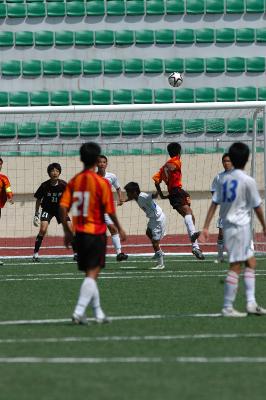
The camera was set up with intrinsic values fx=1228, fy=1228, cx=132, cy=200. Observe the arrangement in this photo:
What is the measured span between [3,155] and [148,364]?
2040 cm

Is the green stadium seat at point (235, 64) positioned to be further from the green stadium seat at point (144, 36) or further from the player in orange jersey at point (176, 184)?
the player in orange jersey at point (176, 184)

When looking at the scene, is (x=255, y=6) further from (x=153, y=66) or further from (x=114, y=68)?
(x=114, y=68)

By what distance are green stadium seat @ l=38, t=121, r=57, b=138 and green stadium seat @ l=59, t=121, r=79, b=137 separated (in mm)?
181

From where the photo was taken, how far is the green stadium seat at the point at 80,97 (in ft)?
103

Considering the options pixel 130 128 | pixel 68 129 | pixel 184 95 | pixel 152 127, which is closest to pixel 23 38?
pixel 68 129

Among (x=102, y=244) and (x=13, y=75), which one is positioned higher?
(x=13, y=75)

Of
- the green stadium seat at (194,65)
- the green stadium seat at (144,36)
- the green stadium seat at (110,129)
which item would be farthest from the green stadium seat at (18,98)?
the green stadium seat at (194,65)

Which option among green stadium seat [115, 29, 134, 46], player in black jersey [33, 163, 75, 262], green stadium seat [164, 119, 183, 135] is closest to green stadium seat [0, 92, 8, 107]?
green stadium seat [115, 29, 134, 46]

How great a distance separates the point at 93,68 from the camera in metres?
31.7

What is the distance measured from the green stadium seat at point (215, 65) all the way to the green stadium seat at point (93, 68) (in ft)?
9.13

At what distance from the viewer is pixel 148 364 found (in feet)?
29.0

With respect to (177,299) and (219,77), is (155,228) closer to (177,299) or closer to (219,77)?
(177,299)

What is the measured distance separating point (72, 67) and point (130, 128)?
7.82 ft

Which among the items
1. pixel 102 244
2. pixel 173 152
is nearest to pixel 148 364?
pixel 102 244
